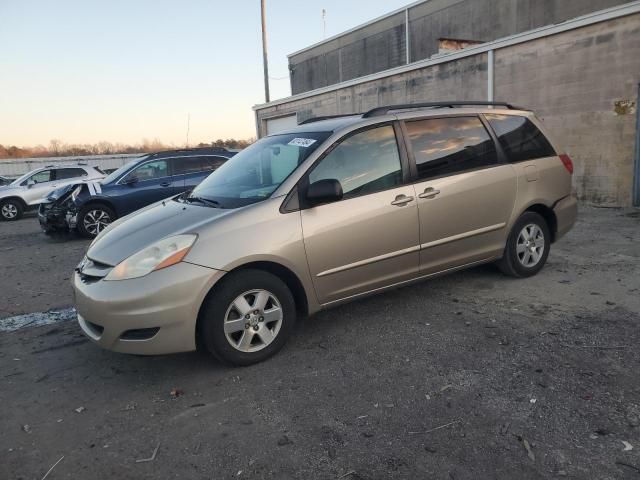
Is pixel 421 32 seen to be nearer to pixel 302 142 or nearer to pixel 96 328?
pixel 302 142

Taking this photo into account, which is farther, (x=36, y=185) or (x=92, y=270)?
(x=36, y=185)

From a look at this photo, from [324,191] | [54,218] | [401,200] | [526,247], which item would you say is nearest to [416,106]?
[401,200]

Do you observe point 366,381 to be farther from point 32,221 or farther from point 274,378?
point 32,221

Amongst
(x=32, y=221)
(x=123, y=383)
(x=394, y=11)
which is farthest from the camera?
(x=394, y=11)

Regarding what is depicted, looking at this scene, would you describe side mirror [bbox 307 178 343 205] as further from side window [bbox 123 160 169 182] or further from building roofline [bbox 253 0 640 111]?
building roofline [bbox 253 0 640 111]

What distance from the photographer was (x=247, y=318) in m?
3.31

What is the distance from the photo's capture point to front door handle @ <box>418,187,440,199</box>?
13.2 ft

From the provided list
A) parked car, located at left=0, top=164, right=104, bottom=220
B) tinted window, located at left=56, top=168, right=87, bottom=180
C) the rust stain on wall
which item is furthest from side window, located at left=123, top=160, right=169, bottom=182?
→ the rust stain on wall

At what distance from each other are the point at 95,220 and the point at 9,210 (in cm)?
644

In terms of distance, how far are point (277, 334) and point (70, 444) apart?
1.41 m

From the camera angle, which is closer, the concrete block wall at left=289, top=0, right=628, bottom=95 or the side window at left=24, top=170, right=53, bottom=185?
the side window at left=24, top=170, right=53, bottom=185

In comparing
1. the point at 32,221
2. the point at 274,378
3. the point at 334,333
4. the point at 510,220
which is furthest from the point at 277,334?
the point at 32,221

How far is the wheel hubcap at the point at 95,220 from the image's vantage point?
29.9 ft

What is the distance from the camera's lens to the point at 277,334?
3443 mm
